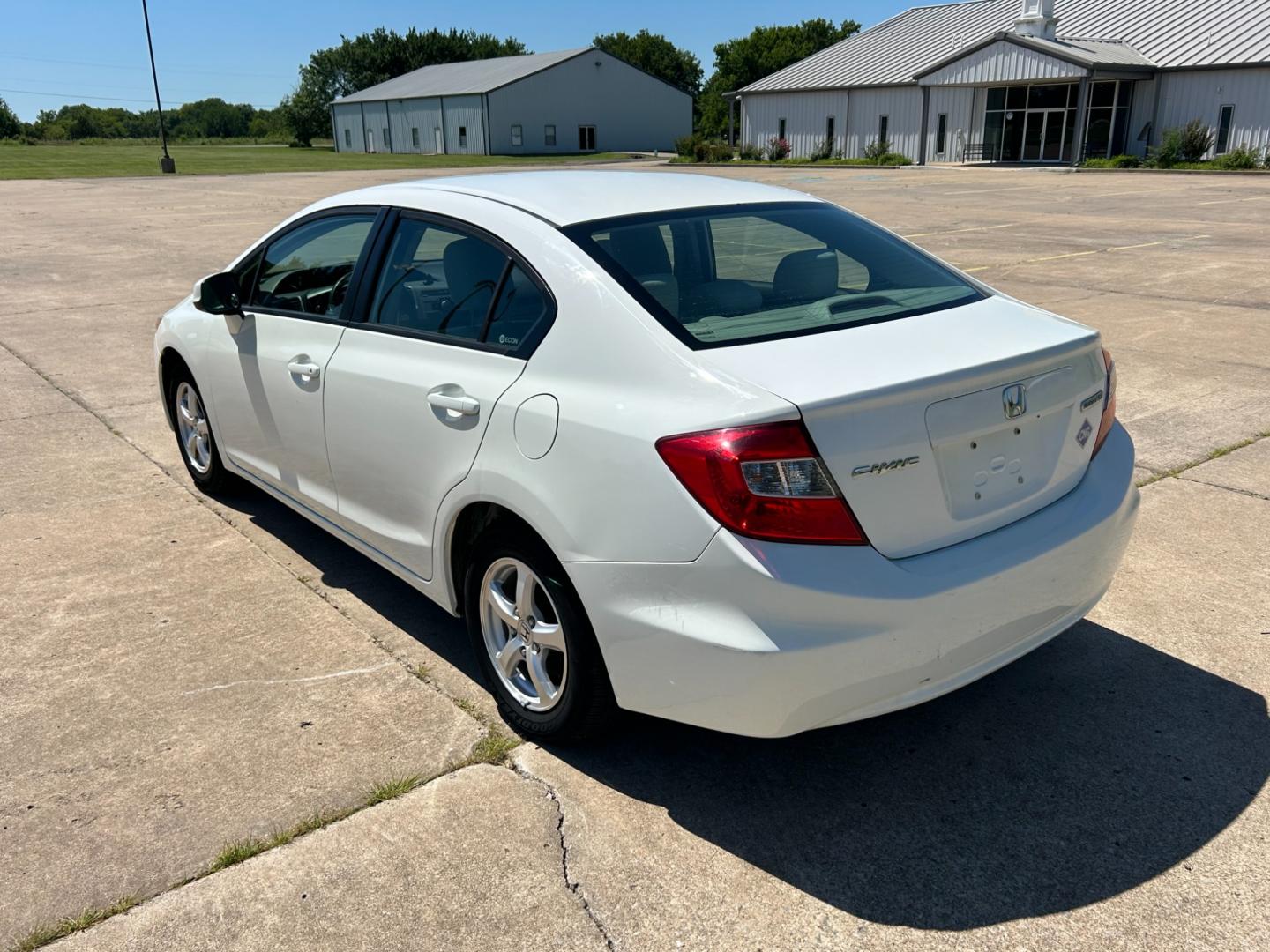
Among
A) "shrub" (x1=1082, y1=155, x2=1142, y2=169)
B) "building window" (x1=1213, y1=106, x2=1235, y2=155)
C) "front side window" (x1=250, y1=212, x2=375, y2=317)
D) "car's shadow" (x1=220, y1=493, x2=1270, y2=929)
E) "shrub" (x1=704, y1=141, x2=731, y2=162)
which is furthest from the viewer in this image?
"shrub" (x1=704, y1=141, x2=731, y2=162)

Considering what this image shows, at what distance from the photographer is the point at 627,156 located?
64.6 meters

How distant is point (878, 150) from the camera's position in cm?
4941

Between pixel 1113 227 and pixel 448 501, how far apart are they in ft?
58.0

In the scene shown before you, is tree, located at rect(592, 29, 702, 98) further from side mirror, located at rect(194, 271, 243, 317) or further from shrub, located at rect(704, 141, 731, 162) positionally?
side mirror, located at rect(194, 271, 243, 317)

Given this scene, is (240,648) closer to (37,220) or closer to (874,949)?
(874,949)

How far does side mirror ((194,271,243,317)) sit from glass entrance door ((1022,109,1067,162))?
149 ft

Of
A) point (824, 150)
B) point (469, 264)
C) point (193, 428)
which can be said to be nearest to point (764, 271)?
point (469, 264)

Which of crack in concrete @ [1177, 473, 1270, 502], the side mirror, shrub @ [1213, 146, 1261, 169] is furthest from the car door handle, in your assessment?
shrub @ [1213, 146, 1261, 169]

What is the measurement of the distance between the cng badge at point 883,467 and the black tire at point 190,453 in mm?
3561

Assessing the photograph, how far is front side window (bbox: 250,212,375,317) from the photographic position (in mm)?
4184

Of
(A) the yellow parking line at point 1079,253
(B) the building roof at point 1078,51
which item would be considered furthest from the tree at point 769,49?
(A) the yellow parking line at point 1079,253

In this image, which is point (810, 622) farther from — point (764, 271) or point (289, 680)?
point (289, 680)

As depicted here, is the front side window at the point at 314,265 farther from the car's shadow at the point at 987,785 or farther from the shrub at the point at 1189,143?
the shrub at the point at 1189,143

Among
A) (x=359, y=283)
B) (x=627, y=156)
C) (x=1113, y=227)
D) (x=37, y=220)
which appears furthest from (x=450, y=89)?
(x=359, y=283)
